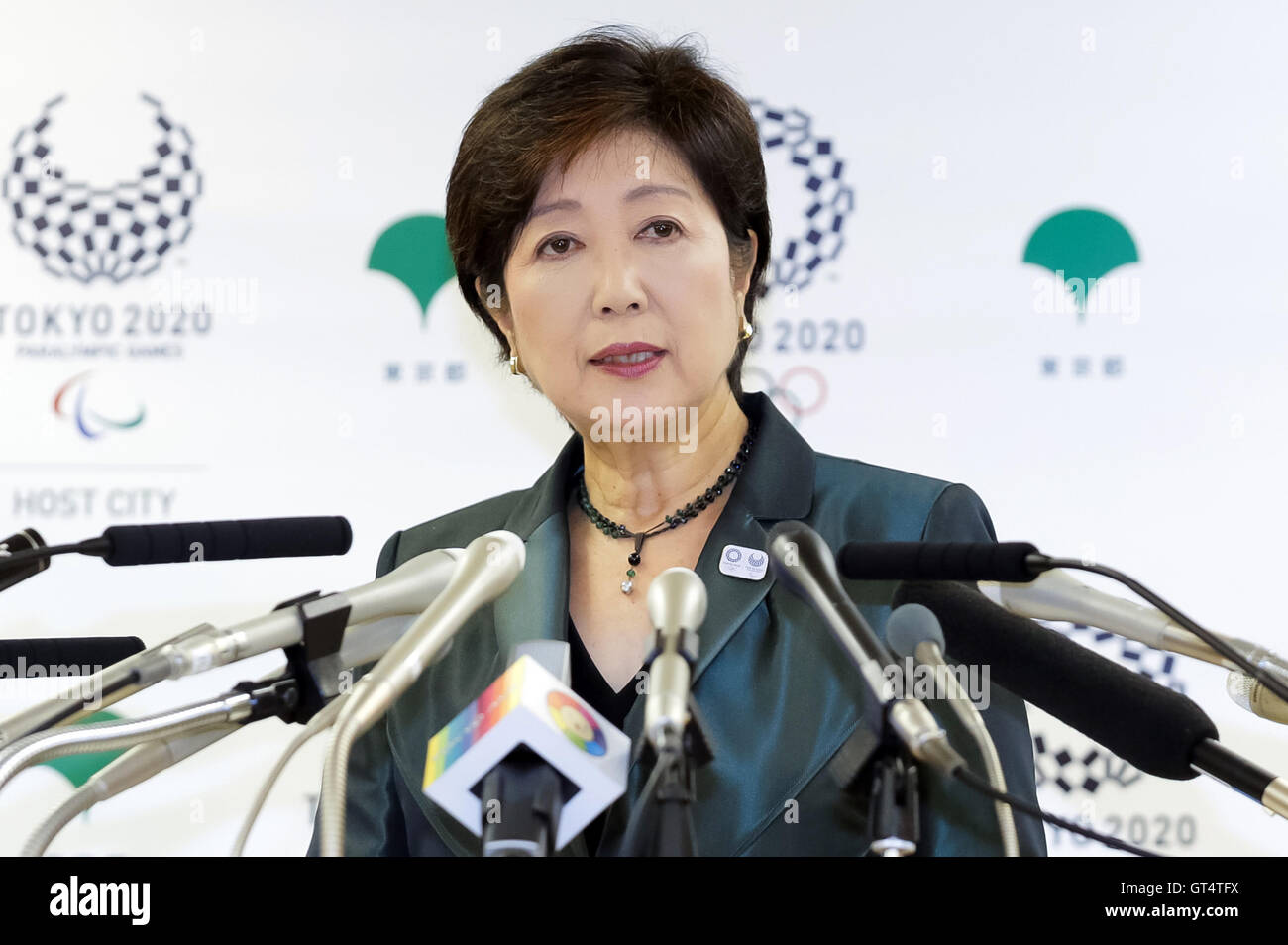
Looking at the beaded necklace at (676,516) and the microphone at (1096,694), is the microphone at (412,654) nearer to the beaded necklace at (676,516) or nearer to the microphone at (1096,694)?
the microphone at (1096,694)

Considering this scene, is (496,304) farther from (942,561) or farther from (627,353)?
(942,561)

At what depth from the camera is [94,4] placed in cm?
257

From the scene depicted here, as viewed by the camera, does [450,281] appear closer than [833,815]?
No

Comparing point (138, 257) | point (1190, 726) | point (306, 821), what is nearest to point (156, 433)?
point (138, 257)

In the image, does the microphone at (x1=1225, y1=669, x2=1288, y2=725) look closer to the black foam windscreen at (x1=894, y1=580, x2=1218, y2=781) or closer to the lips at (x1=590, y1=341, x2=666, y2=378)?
the black foam windscreen at (x1=894, y1=580, x2=1218, y2=781)

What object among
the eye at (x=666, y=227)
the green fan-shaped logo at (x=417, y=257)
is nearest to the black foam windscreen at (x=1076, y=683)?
the eye at (x=666, y=227)

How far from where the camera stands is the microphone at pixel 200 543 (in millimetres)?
1149

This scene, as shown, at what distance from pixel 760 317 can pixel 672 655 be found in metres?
1.47

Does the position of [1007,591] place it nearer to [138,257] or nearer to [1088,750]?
[1088,750]

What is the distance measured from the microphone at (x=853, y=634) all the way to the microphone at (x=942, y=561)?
0.05 metres

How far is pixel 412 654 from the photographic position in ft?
3.43

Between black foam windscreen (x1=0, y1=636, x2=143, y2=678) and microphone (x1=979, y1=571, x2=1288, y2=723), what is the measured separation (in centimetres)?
83

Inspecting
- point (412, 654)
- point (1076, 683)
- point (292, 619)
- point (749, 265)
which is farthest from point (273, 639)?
point (749, 265)
